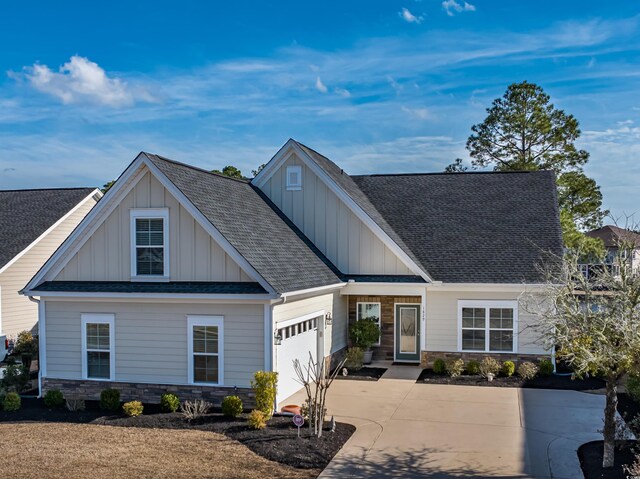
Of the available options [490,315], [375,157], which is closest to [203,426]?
[490,315]

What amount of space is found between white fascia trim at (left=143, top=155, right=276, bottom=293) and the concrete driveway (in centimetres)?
371

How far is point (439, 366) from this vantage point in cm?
2039

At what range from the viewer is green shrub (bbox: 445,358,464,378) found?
65.3ft

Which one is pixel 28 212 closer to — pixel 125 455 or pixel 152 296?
pixel 152 296

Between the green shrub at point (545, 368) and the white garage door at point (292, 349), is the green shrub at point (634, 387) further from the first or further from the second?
the white garage door at point (292, 349)

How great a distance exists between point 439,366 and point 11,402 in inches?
482

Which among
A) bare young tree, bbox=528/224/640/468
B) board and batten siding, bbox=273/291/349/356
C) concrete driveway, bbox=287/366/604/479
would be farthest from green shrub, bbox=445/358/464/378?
bare young tree, bbox=528/224/640/468

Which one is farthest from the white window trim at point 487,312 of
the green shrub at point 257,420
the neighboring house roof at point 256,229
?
the green shrub at point 257,420

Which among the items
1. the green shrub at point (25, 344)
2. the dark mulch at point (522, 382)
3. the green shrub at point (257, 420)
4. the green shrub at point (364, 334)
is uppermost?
the green shrub at point (364, 334)

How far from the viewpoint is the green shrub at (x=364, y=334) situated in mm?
21578

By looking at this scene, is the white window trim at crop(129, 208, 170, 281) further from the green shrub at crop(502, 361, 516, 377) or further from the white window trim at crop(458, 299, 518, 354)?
the green shrub at crop(502, 361, 516, 377)

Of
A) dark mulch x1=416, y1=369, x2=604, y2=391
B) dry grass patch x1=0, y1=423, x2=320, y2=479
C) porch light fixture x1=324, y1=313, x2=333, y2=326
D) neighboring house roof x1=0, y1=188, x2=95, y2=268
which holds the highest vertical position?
neighboring house roof x1=0, y1=188, x2=95, y2=268

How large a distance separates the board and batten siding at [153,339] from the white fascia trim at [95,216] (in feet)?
2.94

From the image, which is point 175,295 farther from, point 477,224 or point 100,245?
point 477,224
